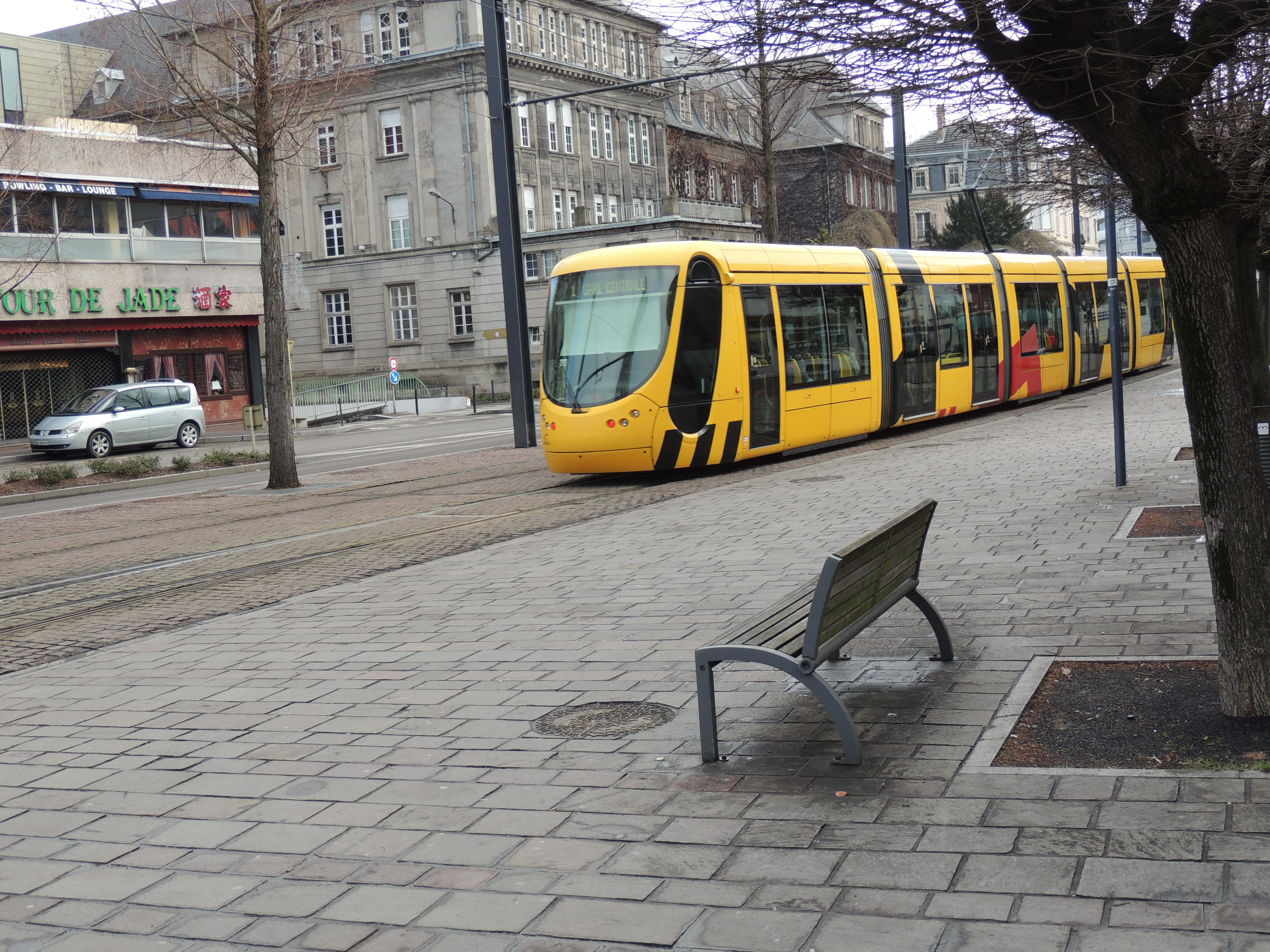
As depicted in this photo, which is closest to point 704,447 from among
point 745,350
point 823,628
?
point 745,350

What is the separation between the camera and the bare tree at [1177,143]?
4.80 meters

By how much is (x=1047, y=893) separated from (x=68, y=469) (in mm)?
23531

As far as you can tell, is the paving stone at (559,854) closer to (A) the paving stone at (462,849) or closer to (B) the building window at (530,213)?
(A) the paving stone at (462,849)

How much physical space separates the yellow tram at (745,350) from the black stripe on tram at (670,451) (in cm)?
2

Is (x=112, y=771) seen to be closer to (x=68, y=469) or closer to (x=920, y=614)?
(x=920, y=614)

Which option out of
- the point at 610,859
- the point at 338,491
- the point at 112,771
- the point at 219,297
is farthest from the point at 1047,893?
the point at 219,297

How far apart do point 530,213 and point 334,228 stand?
926cm

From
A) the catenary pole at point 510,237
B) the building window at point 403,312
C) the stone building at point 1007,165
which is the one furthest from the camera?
the building window at point 403,312

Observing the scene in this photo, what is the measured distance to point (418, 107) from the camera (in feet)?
192

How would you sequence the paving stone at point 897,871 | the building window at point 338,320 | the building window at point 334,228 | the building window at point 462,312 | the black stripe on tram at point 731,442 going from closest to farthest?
1. the paving stone at point 897,871
2. the black stripe on tram at point 731,442
3. the building window at point 462,312
4. the building window at point 334,228
5. the building window at point 338,320

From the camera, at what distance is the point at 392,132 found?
196 ft

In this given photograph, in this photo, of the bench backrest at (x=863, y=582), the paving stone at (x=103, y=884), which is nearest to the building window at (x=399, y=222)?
the bench backrest at (x=863, y=582)

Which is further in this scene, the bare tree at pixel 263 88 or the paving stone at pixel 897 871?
the bare tree at pixel 263 88

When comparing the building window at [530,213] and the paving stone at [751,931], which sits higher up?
the building window at [530,213]
